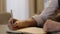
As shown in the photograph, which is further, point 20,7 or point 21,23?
point 20,7

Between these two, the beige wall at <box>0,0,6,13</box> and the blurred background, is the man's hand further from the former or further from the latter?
the beige wall at <box>0,0,6,13</box>

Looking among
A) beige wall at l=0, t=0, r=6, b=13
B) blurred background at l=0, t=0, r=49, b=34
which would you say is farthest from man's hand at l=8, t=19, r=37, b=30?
beige wall at l=0, t=0, r=6, b=13

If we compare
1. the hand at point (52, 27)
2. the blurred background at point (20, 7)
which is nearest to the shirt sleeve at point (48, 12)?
the hand at point (52, 27)

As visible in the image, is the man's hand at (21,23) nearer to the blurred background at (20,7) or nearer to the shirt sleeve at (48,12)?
the shirt sleeve at (48,12)

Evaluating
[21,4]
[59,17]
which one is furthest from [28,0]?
[59,17]

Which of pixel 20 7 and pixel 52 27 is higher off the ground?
pixel 52 27

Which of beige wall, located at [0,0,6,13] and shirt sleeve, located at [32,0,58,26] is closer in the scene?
shirt sleeve, located at [32,0,58,26]

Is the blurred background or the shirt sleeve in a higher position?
the shirt sleeve

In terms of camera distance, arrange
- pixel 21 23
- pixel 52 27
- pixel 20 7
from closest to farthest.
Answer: pixel 52 27, pixel 21 23, pixel 20 7

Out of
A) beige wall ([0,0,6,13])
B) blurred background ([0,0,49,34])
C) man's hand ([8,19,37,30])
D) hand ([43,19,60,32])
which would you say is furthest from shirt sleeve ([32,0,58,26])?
beige wall ([0,0,6,13])

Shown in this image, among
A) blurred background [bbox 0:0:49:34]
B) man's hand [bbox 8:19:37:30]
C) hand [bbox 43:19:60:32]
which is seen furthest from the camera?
blurred background [bbox 0:0:49:34]

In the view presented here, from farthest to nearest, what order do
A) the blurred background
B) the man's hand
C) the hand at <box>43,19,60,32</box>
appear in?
the blurred background
the man's hand
the hand at <box>43,19,60,32</box>

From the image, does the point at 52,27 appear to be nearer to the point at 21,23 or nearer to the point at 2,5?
the point at 21,23

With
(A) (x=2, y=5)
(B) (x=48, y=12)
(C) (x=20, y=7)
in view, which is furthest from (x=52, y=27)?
(A) (x=2, y=5)
